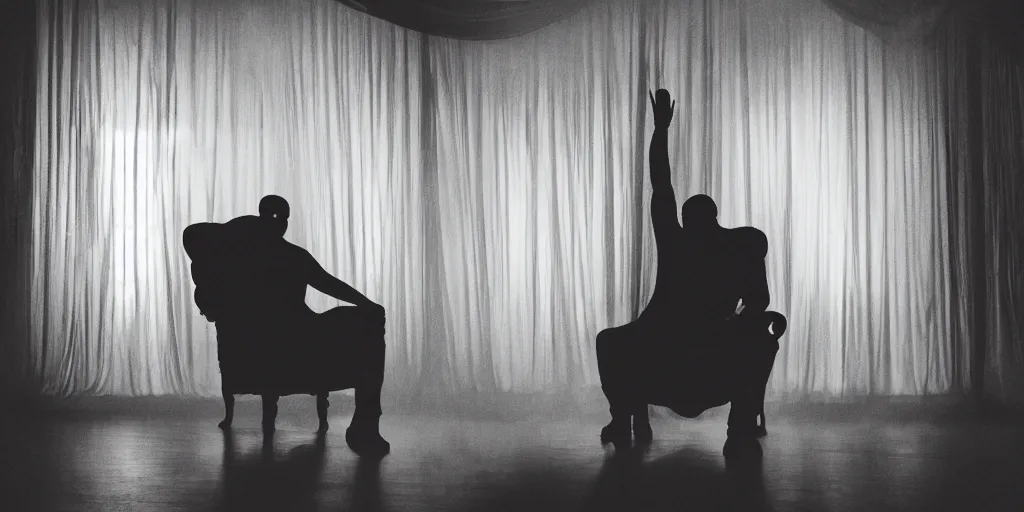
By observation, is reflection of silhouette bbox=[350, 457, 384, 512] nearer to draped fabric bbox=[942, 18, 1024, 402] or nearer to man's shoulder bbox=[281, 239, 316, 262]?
man's shoulder bbox=[281, 239, 316, 262]

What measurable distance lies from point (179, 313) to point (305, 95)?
1.42 m

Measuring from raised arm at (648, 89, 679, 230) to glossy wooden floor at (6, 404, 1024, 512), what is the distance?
0.92 m

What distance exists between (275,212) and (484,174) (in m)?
1.53

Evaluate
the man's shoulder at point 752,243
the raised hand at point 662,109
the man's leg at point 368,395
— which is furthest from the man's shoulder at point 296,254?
the man's shoulder at point 752,243

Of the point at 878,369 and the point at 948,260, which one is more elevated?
the point at 948,260

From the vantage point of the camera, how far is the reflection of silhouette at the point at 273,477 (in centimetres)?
226

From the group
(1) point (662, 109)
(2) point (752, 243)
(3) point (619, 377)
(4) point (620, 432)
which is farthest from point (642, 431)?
(1) point (662, 109)

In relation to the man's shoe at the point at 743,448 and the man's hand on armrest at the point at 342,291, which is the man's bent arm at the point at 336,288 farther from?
the man's shoe at the point at 743,448

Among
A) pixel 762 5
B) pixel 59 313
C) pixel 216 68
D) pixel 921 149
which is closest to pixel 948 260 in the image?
pixel 921 149

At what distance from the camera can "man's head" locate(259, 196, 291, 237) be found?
3.77 m

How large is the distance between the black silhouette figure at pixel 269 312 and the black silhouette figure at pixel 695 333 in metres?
1.09

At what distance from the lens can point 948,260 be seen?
4.72m

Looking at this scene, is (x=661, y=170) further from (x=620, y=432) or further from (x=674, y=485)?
(x=674, y=485)

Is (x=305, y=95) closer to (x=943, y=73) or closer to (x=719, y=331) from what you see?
(x=719, y=331)
